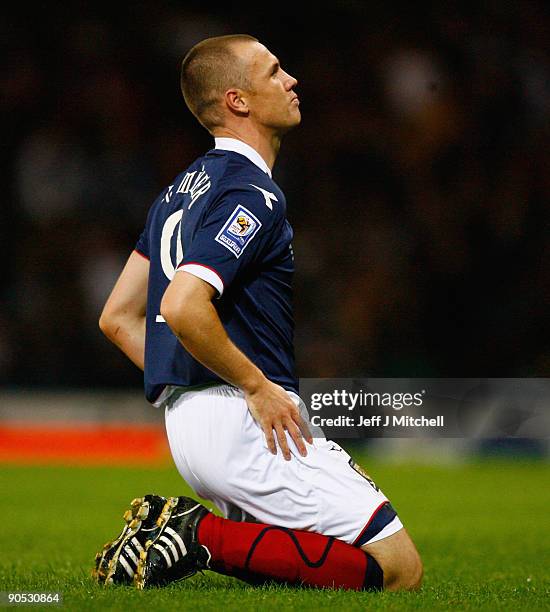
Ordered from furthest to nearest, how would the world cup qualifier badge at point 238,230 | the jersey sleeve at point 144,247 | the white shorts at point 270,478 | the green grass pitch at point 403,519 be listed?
the jersey sleeve at point 144,247, the white shorts at point 270,478, the world cup qualifier badge at point 238,230, the green grass pitch at point 403,519

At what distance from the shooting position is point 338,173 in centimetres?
1213

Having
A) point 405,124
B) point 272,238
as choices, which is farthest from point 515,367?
point 272,238

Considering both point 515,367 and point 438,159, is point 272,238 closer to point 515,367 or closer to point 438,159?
point 515,367

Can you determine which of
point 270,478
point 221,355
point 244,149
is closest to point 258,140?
point 244,149

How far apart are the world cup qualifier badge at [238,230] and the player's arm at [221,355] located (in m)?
0.15

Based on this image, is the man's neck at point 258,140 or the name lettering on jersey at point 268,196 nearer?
the name lettering on jersey at point 268,196

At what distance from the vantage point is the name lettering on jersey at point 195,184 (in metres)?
3.68

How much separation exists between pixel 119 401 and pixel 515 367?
147 inches

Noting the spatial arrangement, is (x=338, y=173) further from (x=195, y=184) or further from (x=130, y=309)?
(x=195, y=184)

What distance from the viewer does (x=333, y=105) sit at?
40.7ft

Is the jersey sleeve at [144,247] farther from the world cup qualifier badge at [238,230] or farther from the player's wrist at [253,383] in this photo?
the player's wrist at [253,383]

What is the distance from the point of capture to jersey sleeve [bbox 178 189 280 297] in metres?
3.43

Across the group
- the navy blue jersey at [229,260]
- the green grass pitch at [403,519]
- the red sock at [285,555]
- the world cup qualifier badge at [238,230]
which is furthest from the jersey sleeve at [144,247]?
the green grass pitch at [403,519]

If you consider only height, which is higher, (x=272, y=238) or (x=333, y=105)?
(x=333, y=105)
